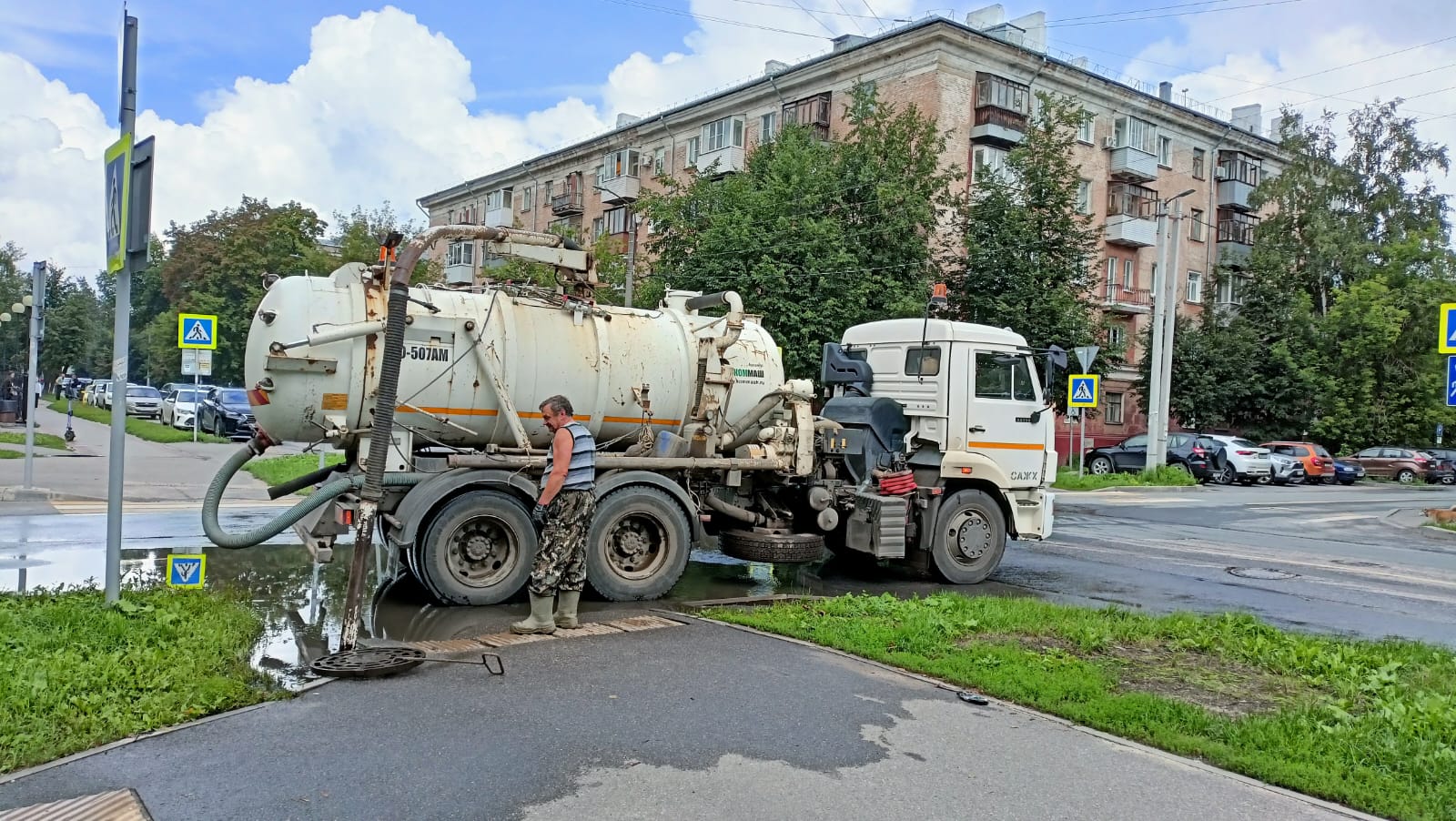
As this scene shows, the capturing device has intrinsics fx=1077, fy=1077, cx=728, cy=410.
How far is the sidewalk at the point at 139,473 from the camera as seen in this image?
1619 cm

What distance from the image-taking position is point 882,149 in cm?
3005

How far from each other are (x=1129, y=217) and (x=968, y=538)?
37.1m

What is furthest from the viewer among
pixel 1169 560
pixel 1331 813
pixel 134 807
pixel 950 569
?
pixel 1169 560

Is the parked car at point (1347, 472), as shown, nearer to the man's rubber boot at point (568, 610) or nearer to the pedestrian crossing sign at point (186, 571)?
the man's rubber boot at point (568, 610)

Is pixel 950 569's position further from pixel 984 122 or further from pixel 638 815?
pixel 984 122

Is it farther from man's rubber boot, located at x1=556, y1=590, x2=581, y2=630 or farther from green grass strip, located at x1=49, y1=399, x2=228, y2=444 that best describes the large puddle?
green grass strip, located at x1=49, y1=399, x2=228, y2=444

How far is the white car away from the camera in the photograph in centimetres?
3450

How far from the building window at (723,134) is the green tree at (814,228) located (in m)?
12.6

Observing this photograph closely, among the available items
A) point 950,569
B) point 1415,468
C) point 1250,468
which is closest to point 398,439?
point 950,569

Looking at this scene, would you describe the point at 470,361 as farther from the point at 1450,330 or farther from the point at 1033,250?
the point at 1033,250

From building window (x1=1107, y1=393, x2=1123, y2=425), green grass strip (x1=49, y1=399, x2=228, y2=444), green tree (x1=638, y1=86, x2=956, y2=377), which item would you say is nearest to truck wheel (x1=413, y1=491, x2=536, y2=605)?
green tree (x1=638, y1=86, x2=956, y2=377)

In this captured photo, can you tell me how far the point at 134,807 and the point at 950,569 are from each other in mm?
8564

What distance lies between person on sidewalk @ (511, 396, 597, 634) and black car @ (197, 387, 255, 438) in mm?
26276

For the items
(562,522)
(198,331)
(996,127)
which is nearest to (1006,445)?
(562,522)
